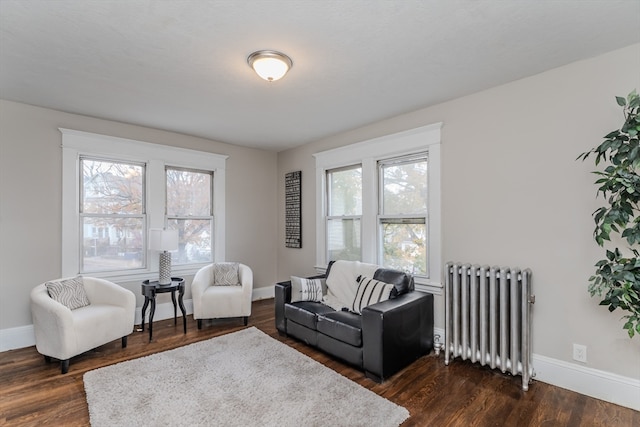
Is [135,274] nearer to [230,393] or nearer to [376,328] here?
[230,393]

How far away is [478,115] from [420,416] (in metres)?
2.62

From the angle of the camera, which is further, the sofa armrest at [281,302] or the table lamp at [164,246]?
the table lamp at [164,246]

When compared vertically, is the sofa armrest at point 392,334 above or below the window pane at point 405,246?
below

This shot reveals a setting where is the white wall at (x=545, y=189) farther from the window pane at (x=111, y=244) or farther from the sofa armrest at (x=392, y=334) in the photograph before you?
the window pane at (x=111, y=244)

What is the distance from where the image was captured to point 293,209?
5.06 meters

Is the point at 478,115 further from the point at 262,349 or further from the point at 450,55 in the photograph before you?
the point at 262,349

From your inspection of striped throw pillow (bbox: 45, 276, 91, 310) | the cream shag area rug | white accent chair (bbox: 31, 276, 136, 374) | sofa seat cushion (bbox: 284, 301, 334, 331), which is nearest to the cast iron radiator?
the cream shag area rug

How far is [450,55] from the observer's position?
90.4 inches

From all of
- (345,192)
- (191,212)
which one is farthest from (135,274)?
(345,192)

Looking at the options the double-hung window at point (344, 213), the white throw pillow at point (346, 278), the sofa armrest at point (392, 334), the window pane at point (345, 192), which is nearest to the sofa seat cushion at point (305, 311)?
the white throw pillow at point (346, 278)

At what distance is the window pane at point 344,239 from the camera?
4171mm

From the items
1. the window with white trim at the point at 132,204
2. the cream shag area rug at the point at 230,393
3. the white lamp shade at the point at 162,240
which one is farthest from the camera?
the white lamp shade at the point at 162,240

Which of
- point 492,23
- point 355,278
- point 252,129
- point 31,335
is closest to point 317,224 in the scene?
point 355,278

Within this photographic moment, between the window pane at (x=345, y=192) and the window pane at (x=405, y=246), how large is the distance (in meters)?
0.56
